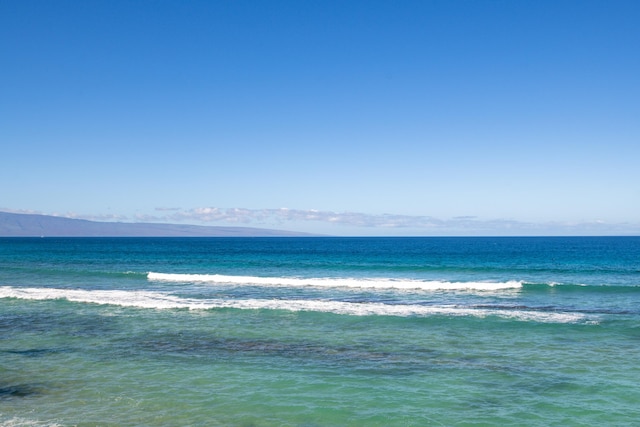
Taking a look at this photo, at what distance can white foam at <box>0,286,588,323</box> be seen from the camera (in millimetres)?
24422

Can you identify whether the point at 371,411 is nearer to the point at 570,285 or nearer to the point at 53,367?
the point at 53,367

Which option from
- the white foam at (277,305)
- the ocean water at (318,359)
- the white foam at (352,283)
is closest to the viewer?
the ocean water at (318,359)

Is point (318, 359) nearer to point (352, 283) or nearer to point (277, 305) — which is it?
point (277, 305)

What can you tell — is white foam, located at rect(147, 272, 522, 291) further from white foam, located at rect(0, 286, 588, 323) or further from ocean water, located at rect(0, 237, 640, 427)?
white foam, located at rect(0, 286, 588, 323)

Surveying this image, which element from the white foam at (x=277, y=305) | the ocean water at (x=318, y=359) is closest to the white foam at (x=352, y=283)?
the ocean water at (x=318, y=359)

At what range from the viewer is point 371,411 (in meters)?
12.0

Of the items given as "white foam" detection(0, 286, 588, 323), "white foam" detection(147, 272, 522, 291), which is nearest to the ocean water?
"white foam" detection(0, 286, 588, 323)

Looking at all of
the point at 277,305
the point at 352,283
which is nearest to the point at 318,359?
the point at 277,305

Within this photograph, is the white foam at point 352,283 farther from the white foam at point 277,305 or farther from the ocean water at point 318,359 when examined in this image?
the white foam at point 277,305

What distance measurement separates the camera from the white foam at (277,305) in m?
24.4

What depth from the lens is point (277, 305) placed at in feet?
89.2

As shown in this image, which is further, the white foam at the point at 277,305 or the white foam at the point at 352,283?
the white foam at the point at 352,283

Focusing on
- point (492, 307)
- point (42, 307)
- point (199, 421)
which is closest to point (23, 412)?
point (199, 421)

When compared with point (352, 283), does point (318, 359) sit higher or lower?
lower
